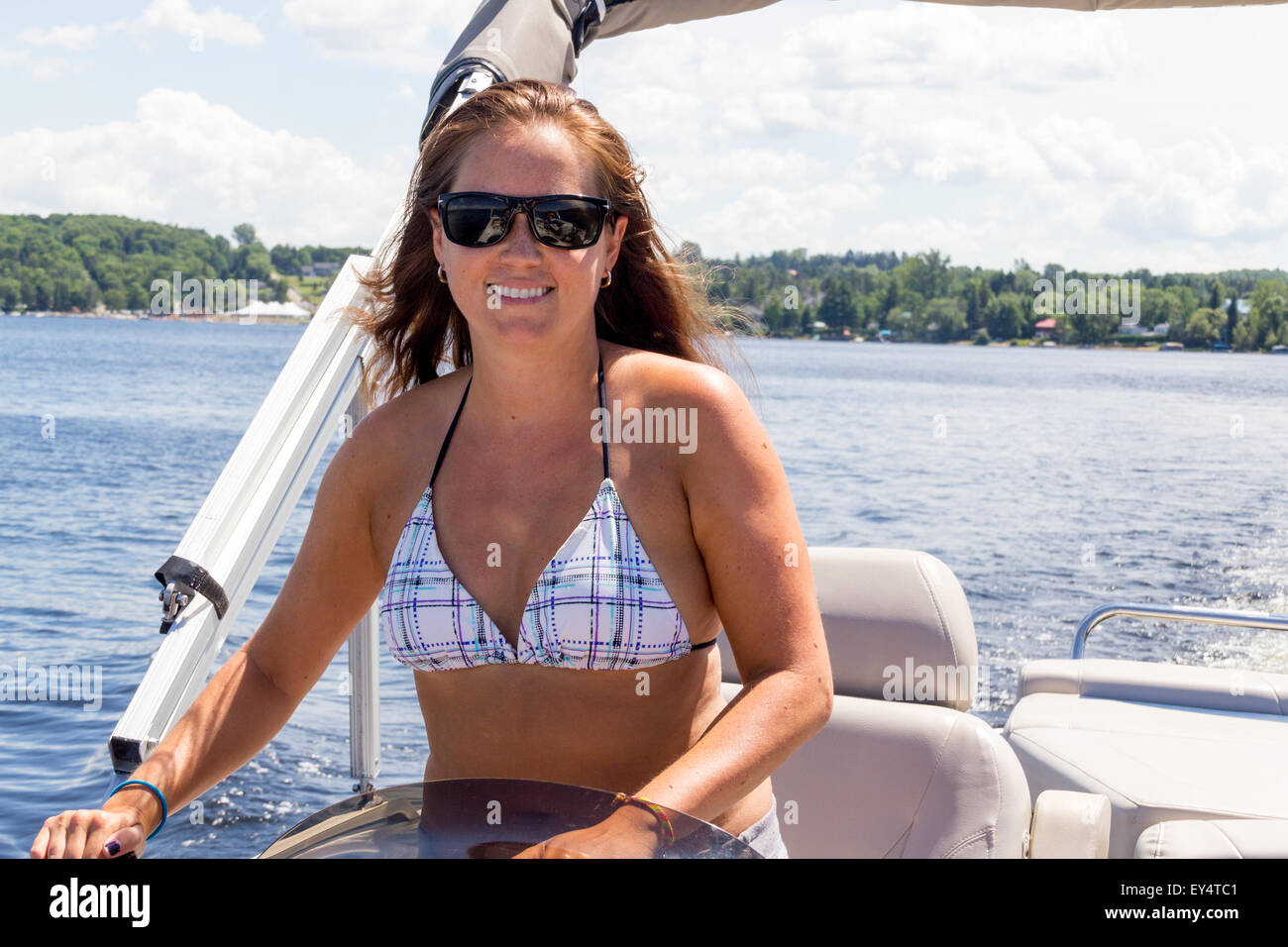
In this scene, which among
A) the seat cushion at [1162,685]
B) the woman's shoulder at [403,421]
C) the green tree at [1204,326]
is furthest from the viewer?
the green tree at [1204,326]

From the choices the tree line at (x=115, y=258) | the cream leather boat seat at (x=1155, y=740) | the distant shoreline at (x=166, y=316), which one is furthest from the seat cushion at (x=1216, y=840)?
the tree line at (x=115, y=258)

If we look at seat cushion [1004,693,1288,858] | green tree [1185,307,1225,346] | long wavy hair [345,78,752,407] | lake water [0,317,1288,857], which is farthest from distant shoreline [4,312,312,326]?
green tree [1185,307,1225,346]

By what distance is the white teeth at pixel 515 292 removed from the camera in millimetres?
1677

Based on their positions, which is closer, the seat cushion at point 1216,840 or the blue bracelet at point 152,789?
the blue bracelet at point 152,789

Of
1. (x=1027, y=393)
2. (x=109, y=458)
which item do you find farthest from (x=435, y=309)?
(x=1027, y=393)

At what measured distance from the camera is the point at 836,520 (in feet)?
58.1

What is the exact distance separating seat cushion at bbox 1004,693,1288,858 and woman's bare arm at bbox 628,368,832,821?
132 centimetres

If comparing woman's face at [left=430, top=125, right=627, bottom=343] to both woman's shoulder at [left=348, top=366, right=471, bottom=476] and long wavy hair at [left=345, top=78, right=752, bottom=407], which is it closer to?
long wavy hair at [left=345, top=78, right=752, bottom=407]

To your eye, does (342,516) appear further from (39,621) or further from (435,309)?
(39,621)

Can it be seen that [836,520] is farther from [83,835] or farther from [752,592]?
[83,835]

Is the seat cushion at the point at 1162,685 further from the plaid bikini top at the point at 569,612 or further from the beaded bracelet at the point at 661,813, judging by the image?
the beaded bracelet at the point at 661,813

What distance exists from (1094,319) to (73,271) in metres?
39.8

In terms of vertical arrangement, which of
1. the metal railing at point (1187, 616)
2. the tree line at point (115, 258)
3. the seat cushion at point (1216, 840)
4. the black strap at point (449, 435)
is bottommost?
the metal railing at point (1187, 616)

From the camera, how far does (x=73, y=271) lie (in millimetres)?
34531
